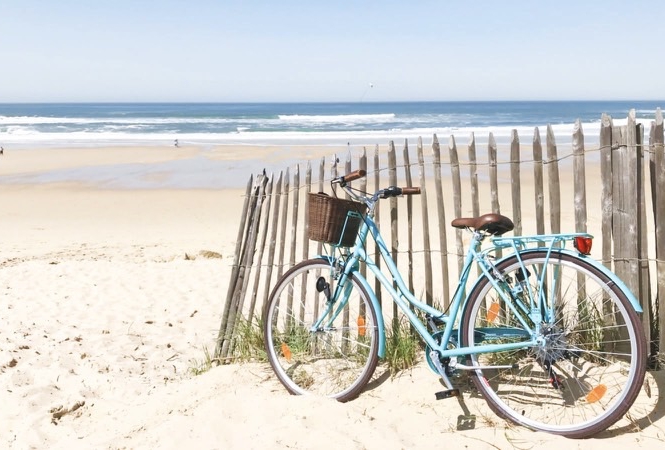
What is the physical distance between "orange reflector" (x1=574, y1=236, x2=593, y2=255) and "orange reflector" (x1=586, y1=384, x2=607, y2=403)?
700mm

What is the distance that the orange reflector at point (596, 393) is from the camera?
313cm

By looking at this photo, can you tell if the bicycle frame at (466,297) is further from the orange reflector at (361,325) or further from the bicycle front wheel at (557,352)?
the orange reflector at (361,325)

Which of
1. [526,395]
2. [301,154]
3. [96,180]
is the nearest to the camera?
[526,395]

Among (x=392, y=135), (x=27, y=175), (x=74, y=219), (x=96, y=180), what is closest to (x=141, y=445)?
(x=74, y=219)

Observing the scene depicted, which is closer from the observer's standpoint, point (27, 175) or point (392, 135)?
point (27, 175)

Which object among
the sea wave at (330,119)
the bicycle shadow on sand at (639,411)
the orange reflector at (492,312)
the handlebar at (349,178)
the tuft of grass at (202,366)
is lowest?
the tuft of grass at (202,366)

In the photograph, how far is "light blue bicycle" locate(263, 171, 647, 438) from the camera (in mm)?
3146

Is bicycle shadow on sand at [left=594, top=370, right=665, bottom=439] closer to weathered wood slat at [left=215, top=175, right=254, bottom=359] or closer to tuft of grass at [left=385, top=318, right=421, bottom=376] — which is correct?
tuft of grass at [left=385, top=318, right=421, bottom=376]

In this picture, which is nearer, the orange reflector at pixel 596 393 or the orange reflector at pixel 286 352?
the orange reflector at pixel 596 393

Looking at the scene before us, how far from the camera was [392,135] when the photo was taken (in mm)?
36125

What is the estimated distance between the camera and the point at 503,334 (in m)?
3.32

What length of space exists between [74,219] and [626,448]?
11.7m

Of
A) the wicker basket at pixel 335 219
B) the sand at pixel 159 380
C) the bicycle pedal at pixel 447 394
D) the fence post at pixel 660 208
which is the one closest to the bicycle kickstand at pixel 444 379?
the bicycle pedal at pixel 447 394

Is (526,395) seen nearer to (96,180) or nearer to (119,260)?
(119,260)
